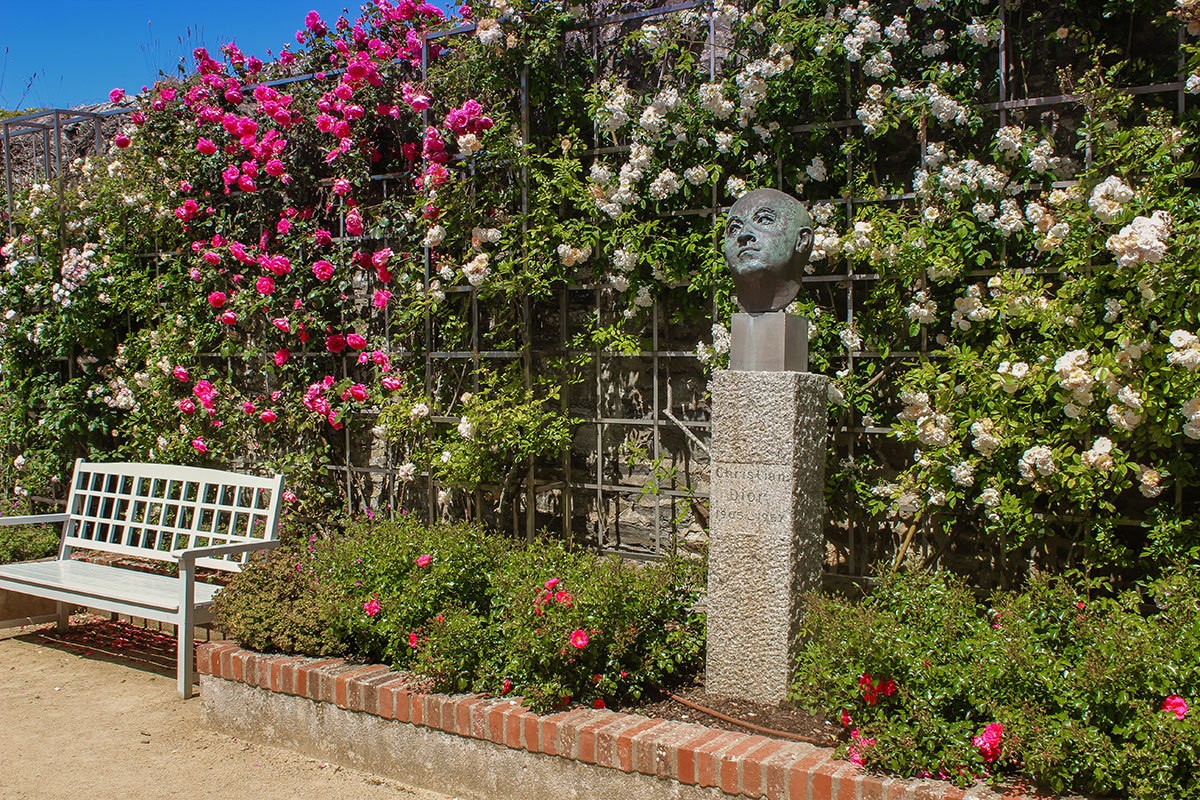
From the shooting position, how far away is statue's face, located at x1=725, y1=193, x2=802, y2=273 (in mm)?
3602

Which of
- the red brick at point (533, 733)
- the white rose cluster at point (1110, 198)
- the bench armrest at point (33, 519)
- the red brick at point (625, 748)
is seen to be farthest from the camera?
the bench armrest at point (33, 519)

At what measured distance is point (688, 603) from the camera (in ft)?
13.1

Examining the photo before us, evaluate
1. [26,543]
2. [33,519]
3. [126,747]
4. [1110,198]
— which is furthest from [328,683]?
[26,543]

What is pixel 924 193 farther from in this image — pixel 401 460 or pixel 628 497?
pixel 401 460

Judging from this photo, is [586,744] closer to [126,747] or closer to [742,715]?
[742,715]

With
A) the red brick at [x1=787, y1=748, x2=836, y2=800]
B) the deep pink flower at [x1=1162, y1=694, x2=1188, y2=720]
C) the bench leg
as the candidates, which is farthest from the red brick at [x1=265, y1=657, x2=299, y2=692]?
the deep pink flower at [x1=1162, y1=694, x2=1188, y2=720]

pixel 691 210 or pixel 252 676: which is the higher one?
pixel 691 210

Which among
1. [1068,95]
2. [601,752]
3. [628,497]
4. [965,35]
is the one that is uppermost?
[965,35]

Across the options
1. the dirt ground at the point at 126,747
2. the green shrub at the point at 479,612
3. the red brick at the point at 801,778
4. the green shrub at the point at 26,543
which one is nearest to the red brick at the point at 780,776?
the red brick at the point at 801,778

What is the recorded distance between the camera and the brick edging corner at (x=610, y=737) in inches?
111

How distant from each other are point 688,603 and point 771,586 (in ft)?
1.88

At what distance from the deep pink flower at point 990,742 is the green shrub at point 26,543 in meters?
5.37

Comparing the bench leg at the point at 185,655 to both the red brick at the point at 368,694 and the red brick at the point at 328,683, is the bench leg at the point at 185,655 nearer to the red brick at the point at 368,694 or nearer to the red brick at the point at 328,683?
the red brick at the point at 328,683

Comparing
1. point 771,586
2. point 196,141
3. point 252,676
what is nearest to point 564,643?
point 771,586
